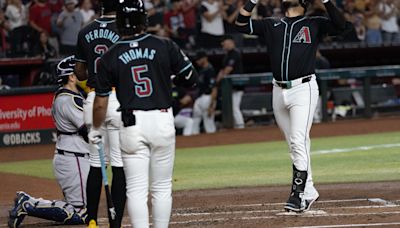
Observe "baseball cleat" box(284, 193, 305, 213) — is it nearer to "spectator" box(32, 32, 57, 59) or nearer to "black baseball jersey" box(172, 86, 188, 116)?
"black baseball jersey" box(172, 86, 188, 116)

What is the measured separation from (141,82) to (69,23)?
A: 13.6 meters

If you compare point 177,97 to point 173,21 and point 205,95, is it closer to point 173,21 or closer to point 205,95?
point 205,95

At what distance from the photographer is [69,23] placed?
65.8 feet

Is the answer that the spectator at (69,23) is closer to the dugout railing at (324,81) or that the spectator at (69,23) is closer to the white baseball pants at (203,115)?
the white baseball pants at (203,115)

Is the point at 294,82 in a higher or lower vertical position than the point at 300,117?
higher

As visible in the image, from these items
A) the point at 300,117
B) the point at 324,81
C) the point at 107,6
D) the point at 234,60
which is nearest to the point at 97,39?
the point at 107,6

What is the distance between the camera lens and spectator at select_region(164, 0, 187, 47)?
71.6 feet

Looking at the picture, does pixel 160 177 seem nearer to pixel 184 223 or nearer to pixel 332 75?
pixel 184 223

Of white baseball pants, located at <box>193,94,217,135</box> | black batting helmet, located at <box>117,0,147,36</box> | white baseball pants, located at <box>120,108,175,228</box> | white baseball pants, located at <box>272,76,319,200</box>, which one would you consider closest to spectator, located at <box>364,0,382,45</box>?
white baseball pants, located at <box>193,94,217,135</box>

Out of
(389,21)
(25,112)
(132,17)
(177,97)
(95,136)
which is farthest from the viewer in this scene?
(389,21)

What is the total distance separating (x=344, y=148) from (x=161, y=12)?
6.78 meters

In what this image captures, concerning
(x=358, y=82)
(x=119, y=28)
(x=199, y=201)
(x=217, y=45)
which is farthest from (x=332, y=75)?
(x=119, y=28)

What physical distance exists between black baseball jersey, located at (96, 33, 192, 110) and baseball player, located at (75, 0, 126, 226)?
3.13 ft

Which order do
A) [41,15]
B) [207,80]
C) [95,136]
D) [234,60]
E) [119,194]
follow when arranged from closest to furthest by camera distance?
1. [95,136]
2. [119,194]
3. [41,15]
4. [207,80]
5. [234,60]
